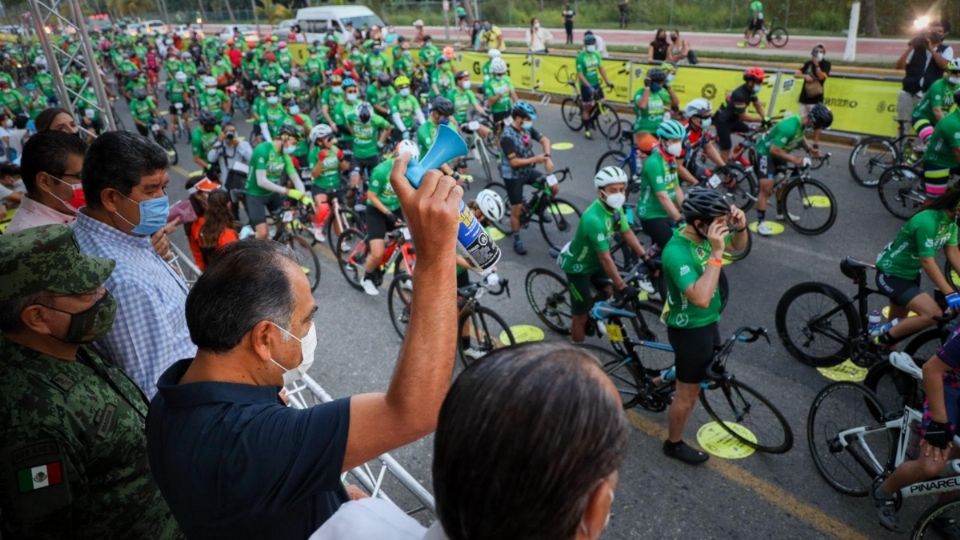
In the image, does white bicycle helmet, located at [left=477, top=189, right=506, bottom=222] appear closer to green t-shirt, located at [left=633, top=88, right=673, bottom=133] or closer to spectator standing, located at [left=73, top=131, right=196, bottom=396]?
spectator standing, located at [left=73, top=131, right=196, bottom=396]

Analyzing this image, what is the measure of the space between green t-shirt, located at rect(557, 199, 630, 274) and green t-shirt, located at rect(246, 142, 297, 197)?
4.44m

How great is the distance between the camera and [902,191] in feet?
26.6

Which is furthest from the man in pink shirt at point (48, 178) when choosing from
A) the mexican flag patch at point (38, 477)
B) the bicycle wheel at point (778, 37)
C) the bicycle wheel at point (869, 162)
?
the bicycle wheel at point (778, 37)

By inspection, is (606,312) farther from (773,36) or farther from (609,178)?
(773,36)

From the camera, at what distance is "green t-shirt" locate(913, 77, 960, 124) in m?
8.44

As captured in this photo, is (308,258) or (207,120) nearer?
(308,258)

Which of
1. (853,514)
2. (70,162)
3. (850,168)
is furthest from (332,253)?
(850,168)

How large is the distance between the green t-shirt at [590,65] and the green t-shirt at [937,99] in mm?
Result: 6394

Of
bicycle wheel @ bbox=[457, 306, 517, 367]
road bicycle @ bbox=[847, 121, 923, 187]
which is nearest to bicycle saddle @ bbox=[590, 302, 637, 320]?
bicycle wheel @ bbox=[457, 306, 517, 367]

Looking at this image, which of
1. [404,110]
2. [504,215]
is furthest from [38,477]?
[404,110]

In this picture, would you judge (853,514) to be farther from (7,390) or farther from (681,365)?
(7,390)

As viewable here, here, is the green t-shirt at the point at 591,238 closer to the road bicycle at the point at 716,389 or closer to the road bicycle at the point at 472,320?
the road bicycle at the point at 716,389

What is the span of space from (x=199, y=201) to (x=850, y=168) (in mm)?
9762

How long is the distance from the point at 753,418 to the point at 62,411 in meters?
4.62
